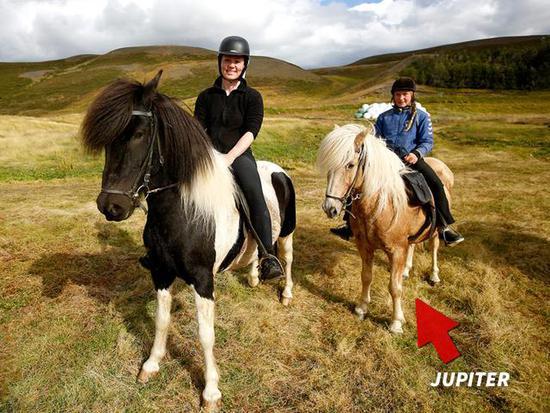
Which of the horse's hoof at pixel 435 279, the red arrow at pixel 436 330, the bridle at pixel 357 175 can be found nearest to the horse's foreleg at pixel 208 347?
the bridle at pixel 357 175

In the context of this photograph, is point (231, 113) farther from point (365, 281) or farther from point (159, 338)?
point (365, 281)

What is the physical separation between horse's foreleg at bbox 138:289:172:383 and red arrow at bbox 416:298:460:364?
10.4ft

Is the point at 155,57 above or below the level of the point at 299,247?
above

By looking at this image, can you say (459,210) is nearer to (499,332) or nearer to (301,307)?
(499,332)

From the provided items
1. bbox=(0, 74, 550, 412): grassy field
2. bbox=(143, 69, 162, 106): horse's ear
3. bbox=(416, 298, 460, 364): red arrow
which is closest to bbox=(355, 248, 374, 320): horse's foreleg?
bbox=(0, 74, 550, 412): grassy field

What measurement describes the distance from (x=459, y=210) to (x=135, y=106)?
985 cm

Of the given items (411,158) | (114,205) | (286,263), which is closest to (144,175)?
(114,205)

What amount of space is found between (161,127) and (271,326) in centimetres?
311

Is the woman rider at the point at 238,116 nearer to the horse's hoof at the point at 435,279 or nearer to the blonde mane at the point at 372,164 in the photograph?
the blonde mane at the point at 372,164

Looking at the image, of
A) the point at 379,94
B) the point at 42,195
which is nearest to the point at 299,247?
the point at 42,195

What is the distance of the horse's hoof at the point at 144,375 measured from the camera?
3.83 m

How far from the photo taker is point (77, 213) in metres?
8.76

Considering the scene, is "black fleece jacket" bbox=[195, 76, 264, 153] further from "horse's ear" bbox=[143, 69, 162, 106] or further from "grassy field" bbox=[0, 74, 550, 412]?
"grassy field" bbox=[0, 74, 550, 412]

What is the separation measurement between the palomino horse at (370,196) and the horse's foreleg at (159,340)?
2.13 meters
